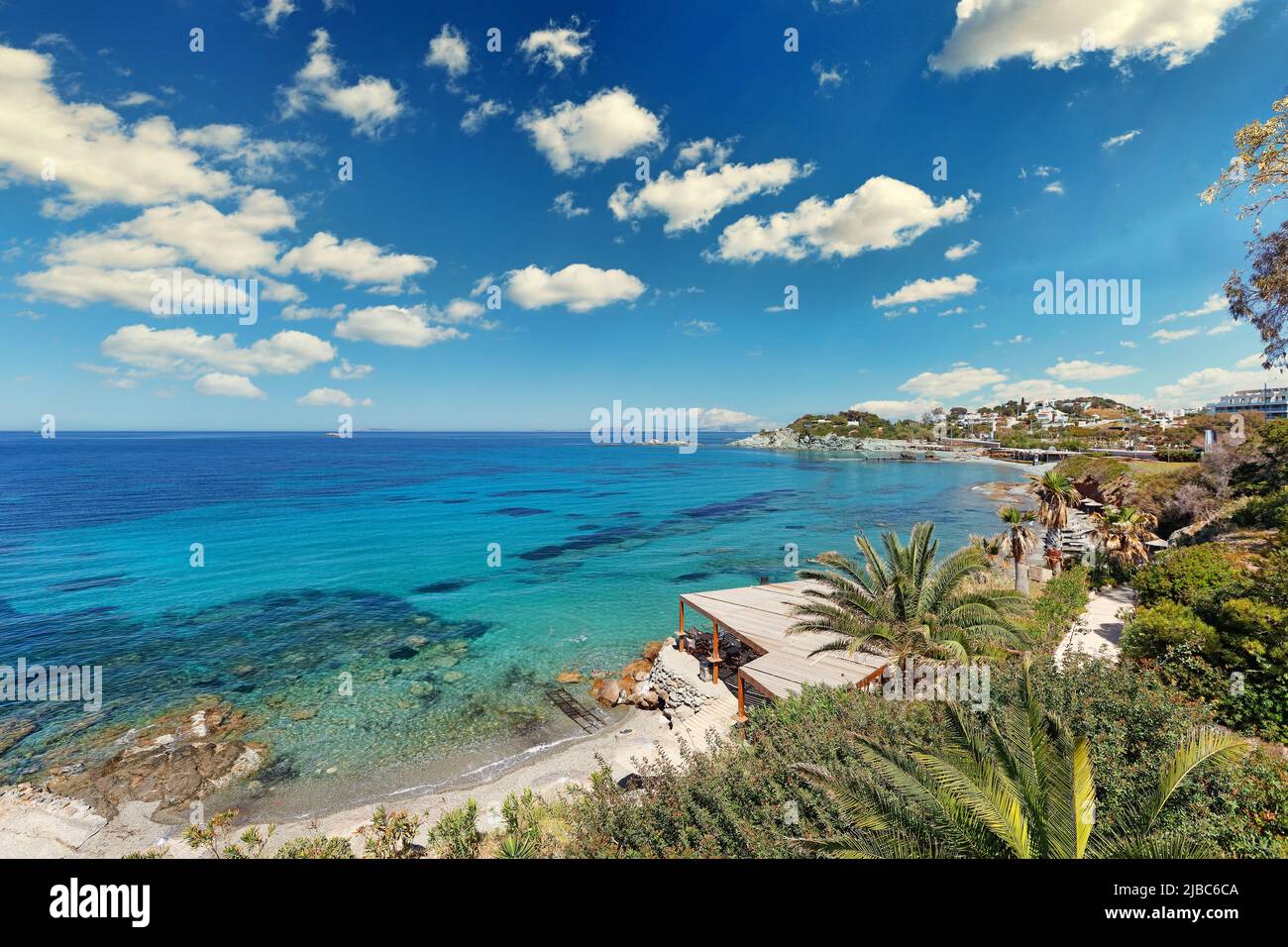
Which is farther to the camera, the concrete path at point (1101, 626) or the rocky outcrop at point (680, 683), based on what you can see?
the rocky outcrop at point (680, 683)

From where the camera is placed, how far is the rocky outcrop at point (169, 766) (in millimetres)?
12711

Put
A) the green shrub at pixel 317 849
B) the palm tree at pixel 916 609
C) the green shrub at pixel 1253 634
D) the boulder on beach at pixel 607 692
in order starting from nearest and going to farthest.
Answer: the green shrub at pixel 317 849 < the green shrub at pixel 1253 634 < the palm tree at pixel 916 609 < the boulder on beach at pixel 607 692

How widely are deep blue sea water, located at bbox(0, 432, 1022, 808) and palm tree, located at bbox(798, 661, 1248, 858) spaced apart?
12.3 metres

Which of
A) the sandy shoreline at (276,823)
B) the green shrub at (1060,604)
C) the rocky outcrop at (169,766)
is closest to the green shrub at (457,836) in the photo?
the sandy shoreline at (276,823)

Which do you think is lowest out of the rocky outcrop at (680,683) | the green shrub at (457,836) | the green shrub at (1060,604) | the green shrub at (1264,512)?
the rocky outcrop at (680,683)

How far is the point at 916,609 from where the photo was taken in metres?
13.7

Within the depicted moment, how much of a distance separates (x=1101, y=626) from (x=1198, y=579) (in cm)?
442

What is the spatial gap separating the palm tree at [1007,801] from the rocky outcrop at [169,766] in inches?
635

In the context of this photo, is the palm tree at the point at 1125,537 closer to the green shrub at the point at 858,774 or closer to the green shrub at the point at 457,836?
the green shrub at the point at 858,774

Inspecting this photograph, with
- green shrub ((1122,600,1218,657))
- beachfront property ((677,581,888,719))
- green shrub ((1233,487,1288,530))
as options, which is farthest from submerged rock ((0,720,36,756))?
green shrub ((1233,487,1288,530))

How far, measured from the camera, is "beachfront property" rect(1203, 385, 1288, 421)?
103 metres

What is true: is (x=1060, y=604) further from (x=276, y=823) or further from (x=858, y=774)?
(x=276, y=823)

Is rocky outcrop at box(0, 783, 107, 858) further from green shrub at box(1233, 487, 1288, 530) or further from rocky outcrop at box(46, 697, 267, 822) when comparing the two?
green shrub at box(1233, 487, 1288, 530)
